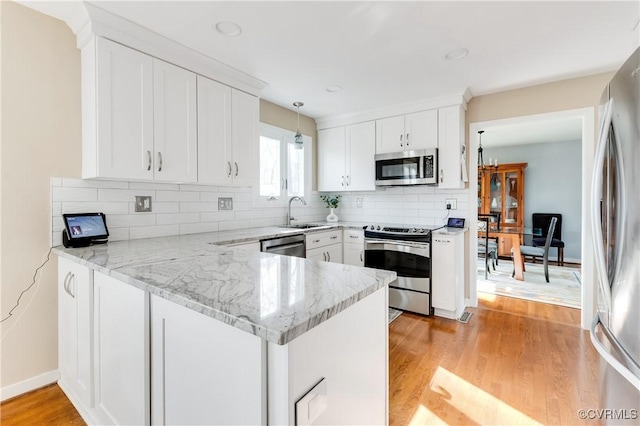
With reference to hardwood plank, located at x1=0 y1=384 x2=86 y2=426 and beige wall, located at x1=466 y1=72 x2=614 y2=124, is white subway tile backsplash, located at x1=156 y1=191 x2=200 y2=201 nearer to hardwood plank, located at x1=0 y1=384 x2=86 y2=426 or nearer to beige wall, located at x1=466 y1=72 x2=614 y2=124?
hardwood plank, located at x1=0 y1=384 x2=86 y2=426

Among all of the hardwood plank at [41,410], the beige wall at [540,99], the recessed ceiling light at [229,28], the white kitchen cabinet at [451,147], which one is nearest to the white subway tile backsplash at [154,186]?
the recessed ceiling light at [229,28]

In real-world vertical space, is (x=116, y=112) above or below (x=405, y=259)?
above

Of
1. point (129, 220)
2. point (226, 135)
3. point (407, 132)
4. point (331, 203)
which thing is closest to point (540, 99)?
point (407, 132)

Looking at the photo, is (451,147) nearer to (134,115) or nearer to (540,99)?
(540,99)

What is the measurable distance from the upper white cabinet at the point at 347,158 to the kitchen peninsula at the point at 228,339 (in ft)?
8.29

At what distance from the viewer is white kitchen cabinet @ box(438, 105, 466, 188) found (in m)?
3.19

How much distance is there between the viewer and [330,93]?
320cm

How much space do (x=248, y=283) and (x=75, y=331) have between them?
1377 mm

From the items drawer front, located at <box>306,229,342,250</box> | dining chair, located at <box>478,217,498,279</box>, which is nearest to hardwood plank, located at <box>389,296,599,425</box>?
drawer front, located at <box>306,229,342,250</box>

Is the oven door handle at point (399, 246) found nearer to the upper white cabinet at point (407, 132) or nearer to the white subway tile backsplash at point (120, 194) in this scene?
the upper white cabinet at point (407, 132)

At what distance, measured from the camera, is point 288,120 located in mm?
3787

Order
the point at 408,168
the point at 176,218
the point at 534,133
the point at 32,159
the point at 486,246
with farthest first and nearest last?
the point at 534,133 < the point at 486,246 < the point at 408,168 < the point at 176,218 < the point at 32,159

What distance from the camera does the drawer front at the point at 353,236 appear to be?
353 centimetres

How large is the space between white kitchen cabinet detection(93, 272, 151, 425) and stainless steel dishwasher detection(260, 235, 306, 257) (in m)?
1.31
